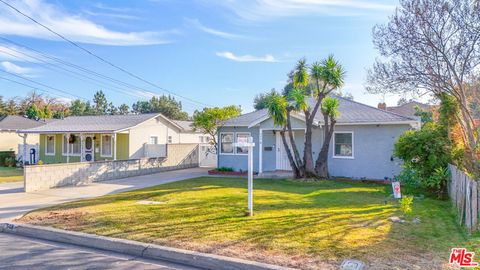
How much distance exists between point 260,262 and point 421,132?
9874 mm

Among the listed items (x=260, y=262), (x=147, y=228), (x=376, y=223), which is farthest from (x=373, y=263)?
(x=147, y=228)

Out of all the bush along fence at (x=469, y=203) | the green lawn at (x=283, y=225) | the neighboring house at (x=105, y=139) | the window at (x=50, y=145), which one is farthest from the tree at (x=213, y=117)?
the bush along fence at (x=469, y=203)

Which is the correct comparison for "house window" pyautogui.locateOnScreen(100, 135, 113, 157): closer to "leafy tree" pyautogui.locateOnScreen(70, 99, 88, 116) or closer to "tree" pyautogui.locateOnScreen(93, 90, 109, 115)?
"leafy tree" pyautogui.locateOnScreen(70, 99, 88, 116)

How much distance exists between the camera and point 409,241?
19.5 ft

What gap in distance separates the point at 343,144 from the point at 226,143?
6.78m

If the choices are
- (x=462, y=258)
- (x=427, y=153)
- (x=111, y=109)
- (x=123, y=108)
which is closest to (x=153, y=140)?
(x=427, y=153)

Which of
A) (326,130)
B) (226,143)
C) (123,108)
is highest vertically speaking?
(123,108)

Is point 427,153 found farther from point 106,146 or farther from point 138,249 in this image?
point 106,146

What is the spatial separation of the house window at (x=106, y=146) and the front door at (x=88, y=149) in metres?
0.67

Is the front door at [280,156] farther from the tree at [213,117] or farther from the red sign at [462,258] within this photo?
the red sign at [462,258]

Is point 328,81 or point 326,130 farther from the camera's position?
point 326,130

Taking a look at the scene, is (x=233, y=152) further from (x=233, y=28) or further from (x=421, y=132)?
(x=421, y=132)

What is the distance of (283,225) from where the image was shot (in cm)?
703

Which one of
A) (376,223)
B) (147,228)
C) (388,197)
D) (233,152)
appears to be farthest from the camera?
(233,152)
